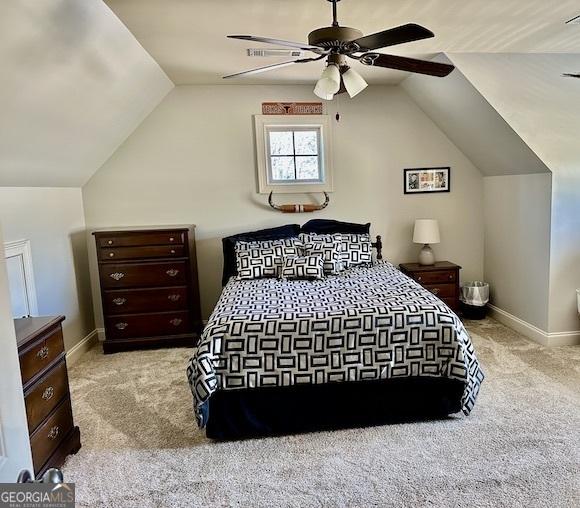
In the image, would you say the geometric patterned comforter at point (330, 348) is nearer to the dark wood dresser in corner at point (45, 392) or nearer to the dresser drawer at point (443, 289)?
the dark wood dresser in corner at point (45, 392)

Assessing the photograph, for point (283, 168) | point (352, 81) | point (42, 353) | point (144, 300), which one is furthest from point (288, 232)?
point (42, 353)

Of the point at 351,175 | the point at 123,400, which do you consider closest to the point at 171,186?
the point at 351,175

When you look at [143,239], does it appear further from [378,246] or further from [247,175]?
[378,246]

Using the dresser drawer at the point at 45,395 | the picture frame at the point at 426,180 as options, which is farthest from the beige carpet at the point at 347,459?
the picture frame at the point at 426,180

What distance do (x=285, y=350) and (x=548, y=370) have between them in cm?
214

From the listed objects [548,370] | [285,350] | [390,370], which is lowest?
[548,370]

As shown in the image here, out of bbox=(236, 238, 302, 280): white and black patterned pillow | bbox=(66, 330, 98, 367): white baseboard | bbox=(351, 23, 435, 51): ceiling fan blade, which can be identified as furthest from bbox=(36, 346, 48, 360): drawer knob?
bbox=(351, 23, 435, 51): ceiling fan blade

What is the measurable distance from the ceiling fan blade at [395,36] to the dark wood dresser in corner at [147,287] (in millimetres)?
2337

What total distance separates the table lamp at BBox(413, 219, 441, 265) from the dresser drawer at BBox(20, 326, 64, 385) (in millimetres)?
3330

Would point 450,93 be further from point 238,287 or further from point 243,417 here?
point 243,417

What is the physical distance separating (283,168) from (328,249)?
3.64 ft

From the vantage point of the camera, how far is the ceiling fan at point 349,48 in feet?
6.15

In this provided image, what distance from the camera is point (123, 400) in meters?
2.88

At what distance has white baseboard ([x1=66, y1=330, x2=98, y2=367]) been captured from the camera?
3.57 m
